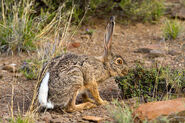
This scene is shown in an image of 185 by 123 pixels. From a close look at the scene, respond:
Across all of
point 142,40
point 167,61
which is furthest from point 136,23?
point 167,61

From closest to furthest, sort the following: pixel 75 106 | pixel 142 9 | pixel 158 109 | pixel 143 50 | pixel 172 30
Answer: pixel 158 109, pixel 75 106, pixel 143 50, pixel 172 30, pixel 142 9

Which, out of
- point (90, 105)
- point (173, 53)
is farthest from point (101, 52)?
point (90, 105)

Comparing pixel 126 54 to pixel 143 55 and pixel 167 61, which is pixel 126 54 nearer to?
pixel 143 55

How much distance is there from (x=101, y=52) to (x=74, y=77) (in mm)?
2991

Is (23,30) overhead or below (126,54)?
overhead

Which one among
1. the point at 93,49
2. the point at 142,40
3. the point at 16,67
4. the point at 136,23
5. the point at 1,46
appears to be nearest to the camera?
the point at 16,67

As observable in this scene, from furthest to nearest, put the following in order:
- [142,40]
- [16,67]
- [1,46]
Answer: [142,40]
[1,46]
[16,67]

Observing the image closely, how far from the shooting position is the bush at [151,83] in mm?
5219

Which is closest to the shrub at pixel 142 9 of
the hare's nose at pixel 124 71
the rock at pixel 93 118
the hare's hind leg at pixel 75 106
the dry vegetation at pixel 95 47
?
the dry vegetation at pixel 95 47

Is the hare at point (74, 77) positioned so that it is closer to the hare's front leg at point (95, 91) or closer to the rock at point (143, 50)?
the hare's front leg at point (95, 91)

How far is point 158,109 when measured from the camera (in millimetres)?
4195

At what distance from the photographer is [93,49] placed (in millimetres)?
8086

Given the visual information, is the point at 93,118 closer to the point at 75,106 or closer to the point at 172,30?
the point at 75,106

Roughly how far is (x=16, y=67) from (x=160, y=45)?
11.0 feet
